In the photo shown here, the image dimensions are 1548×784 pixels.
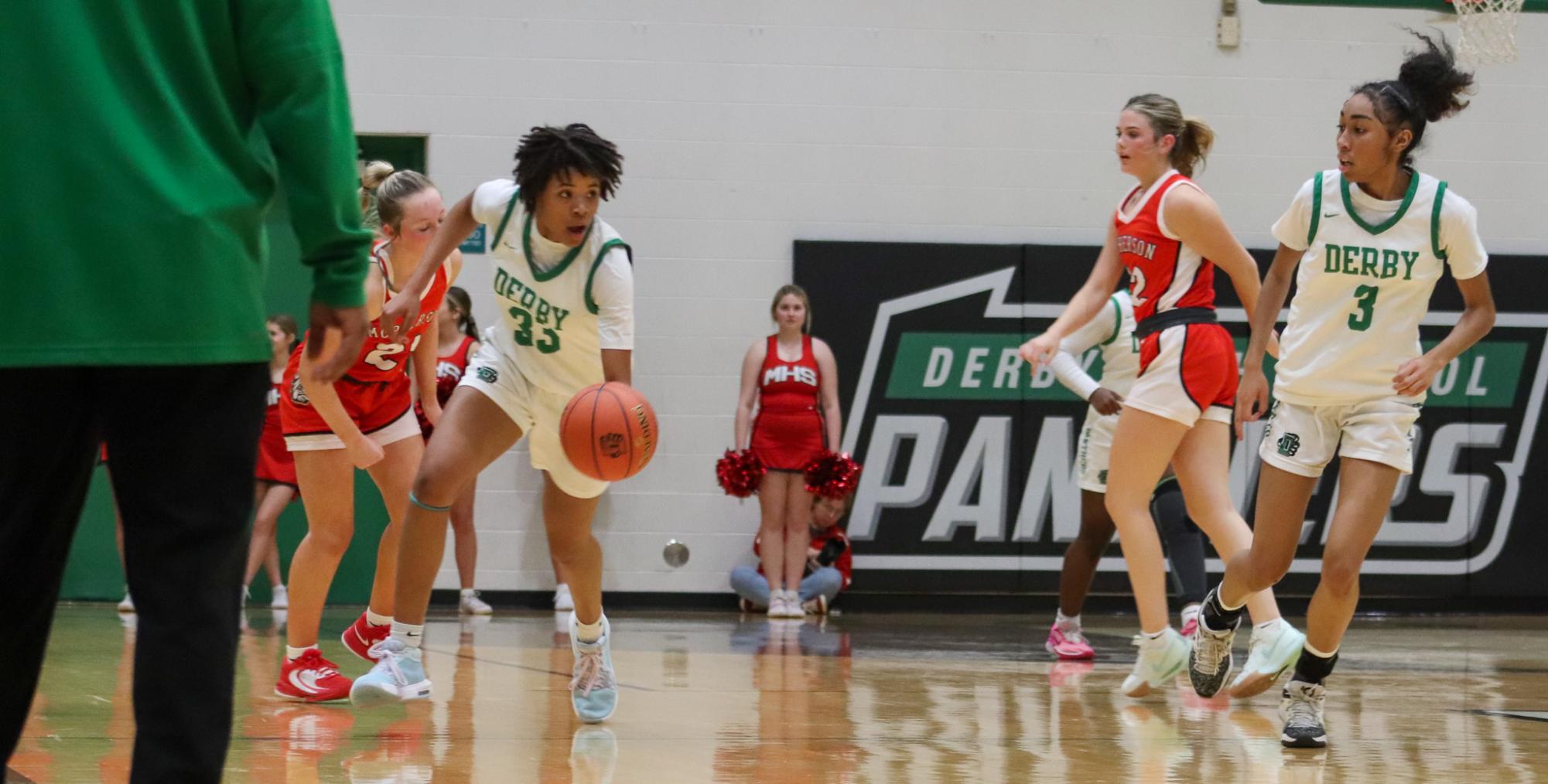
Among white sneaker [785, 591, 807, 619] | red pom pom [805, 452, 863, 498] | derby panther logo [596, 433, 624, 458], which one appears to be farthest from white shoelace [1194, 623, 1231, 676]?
white sneaker [785, 591, 807, 619]

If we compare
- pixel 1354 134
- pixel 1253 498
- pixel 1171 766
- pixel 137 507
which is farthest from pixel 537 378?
pixel 1253 498

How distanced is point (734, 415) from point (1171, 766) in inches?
265

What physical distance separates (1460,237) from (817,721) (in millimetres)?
2317

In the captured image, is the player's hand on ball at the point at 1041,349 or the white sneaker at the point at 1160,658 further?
the white sneaker at the point at 1160,658

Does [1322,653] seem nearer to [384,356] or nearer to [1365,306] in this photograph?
[1365,306]

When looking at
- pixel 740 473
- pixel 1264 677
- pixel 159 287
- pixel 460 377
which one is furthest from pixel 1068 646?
pixel 159 287

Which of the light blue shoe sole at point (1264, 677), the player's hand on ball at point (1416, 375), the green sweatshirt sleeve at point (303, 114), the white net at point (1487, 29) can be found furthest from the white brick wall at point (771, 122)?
the green sweatshirt sleeve at point (303, 114)

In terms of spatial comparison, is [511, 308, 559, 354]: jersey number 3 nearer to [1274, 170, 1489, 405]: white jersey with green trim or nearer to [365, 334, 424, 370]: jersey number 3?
[365, 334, 424, 370]: jersey number 3

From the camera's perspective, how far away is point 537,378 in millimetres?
4840

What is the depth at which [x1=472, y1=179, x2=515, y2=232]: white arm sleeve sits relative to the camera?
15.6ft

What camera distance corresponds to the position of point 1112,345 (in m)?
7.55

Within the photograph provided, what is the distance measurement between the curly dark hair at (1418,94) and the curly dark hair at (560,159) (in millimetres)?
2125

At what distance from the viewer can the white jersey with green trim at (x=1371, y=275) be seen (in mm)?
4605

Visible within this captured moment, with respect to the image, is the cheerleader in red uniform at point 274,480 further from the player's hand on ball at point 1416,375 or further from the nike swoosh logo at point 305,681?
the player's hand on ball at point 1416,375
